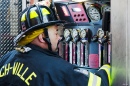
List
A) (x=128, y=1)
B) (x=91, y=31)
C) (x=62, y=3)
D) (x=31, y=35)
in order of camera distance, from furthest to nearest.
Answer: (x=62, y=3)
(x=91, y=31)
(x=31, y=35)
(x=128, y=1)

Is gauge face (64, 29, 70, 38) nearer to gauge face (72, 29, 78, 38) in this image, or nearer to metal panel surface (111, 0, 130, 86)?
gauge face (72, 29, 78, 38)

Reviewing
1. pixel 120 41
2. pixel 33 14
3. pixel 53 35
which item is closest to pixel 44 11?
pixel 33 14

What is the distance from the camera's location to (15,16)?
3.51 meters

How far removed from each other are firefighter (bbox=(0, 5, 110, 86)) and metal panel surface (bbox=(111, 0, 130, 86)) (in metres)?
0.16

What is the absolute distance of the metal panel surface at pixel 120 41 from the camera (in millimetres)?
2188

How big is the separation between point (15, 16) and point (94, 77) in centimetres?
152

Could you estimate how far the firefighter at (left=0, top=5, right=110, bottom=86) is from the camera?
2.18 metres

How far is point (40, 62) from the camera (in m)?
2.22

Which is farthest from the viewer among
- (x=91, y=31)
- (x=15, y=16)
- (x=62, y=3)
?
(x=15, y=16)

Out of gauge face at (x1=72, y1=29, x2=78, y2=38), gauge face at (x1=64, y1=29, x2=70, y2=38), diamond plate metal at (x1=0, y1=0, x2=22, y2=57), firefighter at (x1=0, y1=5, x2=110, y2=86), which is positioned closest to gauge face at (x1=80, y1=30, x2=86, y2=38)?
gauge face at (x1=72, y1=29, x2=78, y2=38)

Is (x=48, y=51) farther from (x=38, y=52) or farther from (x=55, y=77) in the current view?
(x=55, y=77)

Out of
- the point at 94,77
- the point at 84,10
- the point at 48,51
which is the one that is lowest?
the point at 94,77

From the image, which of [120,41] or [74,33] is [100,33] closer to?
[74,33]

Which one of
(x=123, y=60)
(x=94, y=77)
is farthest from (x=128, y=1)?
(x=94, y=77)
